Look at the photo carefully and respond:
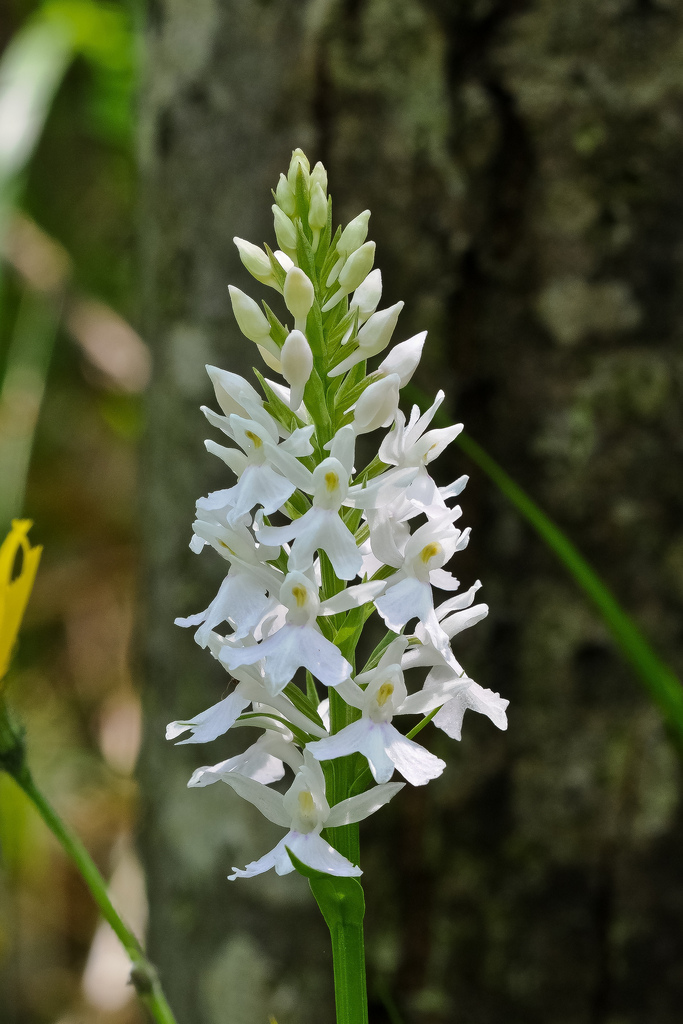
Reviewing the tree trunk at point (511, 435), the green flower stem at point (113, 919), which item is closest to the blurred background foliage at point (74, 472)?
the tree trunk at point (511, 435)

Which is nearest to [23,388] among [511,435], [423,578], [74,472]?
[74,472]

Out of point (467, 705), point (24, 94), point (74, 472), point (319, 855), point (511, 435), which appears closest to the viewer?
point (319, 855)

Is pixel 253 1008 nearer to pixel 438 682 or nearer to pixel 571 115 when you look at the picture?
pixel 438 682

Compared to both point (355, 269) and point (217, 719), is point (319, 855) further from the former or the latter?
point (355, 269)

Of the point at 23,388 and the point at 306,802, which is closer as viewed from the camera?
the point at 306,802

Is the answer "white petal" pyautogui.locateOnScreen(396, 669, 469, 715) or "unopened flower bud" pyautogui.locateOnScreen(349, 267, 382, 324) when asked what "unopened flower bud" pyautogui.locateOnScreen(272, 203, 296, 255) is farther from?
"white petal" pyautogui.locateOnScreen(396, 669, 469, 715)

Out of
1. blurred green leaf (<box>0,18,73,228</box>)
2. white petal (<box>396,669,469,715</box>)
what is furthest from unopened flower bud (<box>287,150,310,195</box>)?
blurred green leaf (<box>0,18,73,228</box>)
